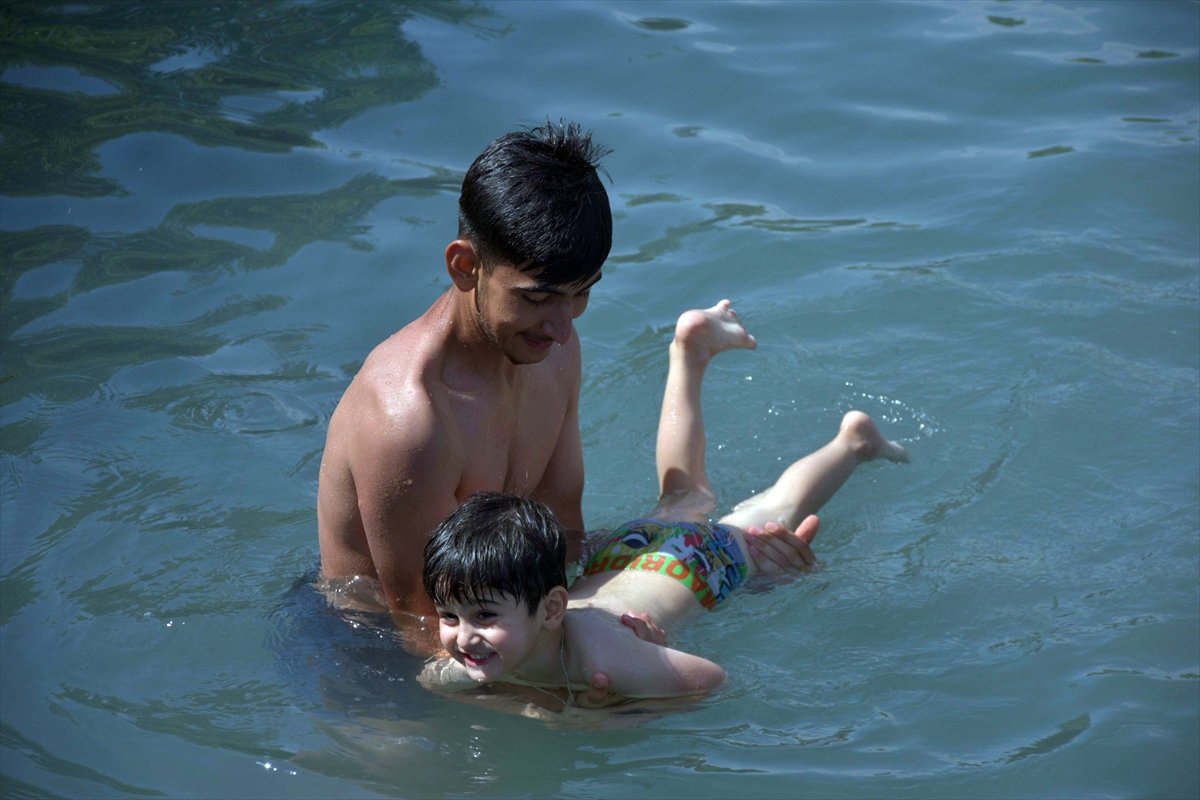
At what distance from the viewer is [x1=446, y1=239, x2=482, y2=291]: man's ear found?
3631 mm

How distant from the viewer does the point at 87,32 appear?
26.9 ft

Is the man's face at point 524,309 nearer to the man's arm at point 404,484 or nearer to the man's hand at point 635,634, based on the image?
the man's arm at point 404,484

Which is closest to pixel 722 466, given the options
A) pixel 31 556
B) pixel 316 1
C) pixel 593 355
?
pixel 593 355

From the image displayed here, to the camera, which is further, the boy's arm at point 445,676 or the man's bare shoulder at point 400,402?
the boy's arm at point 445,676

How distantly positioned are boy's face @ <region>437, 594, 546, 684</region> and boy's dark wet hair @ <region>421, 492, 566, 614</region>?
3cm

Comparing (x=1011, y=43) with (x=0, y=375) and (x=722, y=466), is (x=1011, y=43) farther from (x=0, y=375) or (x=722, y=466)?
(x=0, y=375)

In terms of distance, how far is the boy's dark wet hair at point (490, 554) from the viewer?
357 cm

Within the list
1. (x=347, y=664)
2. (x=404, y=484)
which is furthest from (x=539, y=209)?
(x=347, y=664)

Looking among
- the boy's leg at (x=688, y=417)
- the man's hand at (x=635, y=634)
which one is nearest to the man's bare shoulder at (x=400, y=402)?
the man's hand at (x=635, y=634)

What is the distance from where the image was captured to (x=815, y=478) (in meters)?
4.89

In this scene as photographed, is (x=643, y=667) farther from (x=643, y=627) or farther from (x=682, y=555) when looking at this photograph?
(x=682, y=555)

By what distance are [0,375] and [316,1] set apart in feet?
13.0

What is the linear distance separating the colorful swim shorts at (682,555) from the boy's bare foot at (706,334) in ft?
2.63

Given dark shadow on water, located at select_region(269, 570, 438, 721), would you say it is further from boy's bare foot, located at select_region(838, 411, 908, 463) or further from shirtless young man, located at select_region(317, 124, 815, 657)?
boy's bare foot, located at select_region(838, 411, 908, 463)
